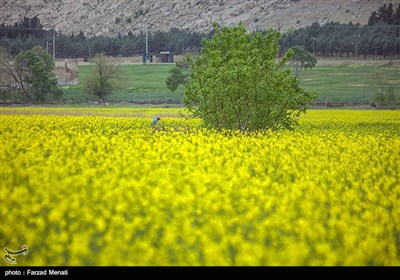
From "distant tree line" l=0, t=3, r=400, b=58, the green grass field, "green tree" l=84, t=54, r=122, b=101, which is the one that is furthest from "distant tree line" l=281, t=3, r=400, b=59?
"green tree" l=84, t=54, r=122, b=101

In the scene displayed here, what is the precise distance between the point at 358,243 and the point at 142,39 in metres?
158

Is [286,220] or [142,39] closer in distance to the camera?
[286,220]

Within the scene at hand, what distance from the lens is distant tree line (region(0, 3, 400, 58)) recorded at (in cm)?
11312

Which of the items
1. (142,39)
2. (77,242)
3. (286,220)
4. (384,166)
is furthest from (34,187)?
(142,39)

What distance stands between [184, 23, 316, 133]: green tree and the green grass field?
4194 cm

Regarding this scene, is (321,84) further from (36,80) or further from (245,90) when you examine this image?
(245,90)

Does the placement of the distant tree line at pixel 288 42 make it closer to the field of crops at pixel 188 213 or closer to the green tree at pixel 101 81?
the green tree at pixel 101 81

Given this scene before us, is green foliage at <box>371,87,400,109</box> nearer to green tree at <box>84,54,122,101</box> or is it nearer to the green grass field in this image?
the green grass field

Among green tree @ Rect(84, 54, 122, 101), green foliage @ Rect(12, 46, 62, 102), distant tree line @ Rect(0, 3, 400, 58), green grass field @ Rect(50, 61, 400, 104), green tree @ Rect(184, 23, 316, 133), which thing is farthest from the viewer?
distant tree line @ Rect(0, 3, 400, 58)

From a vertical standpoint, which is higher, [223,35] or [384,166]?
[223,35]

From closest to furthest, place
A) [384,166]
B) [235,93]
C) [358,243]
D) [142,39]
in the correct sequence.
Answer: [358,243] < [384,166] < [235,93] < [142,39]

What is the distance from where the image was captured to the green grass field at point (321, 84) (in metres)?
72.9
